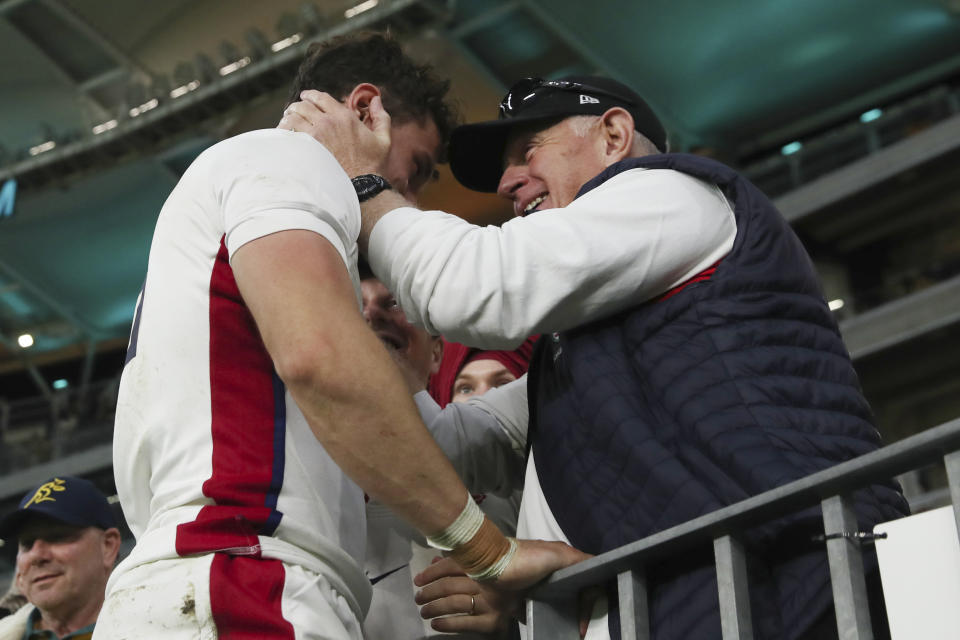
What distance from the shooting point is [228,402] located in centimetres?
173

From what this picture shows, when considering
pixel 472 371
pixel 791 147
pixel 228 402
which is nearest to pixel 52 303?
pixel 791 147

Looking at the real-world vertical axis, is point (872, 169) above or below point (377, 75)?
above

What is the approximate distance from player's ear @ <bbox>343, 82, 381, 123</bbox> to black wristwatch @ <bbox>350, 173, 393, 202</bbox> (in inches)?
10.9

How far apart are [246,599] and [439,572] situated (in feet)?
1.67

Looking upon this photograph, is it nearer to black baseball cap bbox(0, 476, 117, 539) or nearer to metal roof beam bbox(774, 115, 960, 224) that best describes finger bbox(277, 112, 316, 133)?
black baseball cap bbox(0, 476, 117, 539)

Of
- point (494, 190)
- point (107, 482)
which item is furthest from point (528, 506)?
point (107, 482)

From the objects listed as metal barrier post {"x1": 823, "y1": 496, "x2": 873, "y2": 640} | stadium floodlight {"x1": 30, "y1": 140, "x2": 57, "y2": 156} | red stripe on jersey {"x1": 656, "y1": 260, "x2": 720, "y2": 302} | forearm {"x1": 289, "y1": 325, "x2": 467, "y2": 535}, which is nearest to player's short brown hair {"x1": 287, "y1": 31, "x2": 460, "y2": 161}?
red stripe on jersey {"x1": 656, "y1": 260, "x2": 720, "y2": 302}

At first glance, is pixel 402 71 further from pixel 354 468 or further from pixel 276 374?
pixel 354 468

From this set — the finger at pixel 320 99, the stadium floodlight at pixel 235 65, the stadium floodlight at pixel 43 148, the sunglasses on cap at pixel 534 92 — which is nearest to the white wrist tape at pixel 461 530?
the finger at pixel 320 99

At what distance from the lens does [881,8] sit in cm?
1644

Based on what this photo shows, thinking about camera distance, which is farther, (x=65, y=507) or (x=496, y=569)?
(x=65, y=507)

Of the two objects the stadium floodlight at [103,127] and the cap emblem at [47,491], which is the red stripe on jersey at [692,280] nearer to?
the cap emblem at [47,491]

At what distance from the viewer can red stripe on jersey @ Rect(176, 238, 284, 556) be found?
164 cm

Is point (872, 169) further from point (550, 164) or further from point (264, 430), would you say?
point (264, 430)
